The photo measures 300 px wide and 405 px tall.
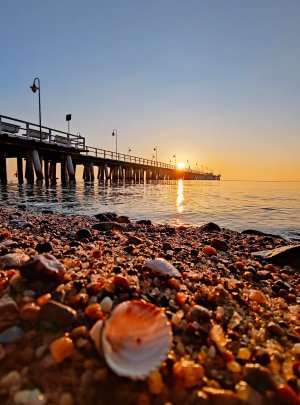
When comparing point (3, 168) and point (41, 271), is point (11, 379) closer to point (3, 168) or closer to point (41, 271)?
point (41, 271)

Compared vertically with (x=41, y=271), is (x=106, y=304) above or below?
below

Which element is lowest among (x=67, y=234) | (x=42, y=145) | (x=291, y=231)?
→ (x=291, y=231)

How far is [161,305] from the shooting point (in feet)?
6.64

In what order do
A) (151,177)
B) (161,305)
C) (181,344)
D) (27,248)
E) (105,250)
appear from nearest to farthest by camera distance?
(181,344)
(161,305)
(27,248)
(105,250)
(151,177)

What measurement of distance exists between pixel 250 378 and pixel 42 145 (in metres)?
26.7

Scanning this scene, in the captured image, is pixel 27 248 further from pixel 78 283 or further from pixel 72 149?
pixel 72 149

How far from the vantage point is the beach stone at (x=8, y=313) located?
63.6 inches

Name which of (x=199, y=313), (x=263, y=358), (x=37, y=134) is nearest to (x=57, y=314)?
(x=199, y=313)

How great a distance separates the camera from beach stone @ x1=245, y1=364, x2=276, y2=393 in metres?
1.36

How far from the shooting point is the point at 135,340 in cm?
142

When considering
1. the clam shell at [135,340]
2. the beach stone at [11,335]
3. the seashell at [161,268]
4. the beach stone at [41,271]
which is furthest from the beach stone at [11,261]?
the clam shell at [135,340]

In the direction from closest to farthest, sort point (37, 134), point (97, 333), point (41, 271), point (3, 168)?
point (97, 333), point (41, 271), point (37, 134), point (3, 168)

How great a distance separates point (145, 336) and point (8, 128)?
22.4 metres

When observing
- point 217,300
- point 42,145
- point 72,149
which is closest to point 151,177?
point 72,149
